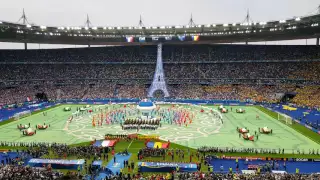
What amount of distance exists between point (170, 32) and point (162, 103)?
28.6 metres

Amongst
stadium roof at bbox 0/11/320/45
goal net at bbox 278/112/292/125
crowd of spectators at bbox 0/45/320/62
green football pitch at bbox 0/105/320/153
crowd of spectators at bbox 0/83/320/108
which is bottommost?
green football pitch at bbox 0/105/320/153

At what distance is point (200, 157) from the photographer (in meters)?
32.8

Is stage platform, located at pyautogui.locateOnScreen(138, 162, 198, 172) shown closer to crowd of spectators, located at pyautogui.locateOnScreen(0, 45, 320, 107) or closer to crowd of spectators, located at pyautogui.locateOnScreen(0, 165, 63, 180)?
crowd of spectators, located at pyautogui.locateOnScreen(0, 165, 63, 180)

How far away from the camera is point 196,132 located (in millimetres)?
45594

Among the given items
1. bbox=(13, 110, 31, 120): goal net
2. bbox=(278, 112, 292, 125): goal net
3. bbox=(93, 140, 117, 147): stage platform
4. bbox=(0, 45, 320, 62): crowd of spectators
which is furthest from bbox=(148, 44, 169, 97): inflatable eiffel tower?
bbox=(93, 140, 117, 147): stage platform

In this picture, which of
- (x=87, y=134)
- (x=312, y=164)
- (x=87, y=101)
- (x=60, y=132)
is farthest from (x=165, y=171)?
(x=87, y=101)

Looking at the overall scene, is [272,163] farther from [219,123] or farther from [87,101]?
[87,101]

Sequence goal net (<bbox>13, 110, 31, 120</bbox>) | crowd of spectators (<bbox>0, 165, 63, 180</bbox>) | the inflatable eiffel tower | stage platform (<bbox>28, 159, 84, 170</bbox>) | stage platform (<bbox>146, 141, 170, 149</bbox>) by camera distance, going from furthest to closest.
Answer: the inflatable eiffel tower → goal net (<bbox>13, 110, 31, 120</bbox>) → stage platform (<bbox>146, 141, 170, 149</bbox>) → stage platform (<bbox>28, 159, 84, 170</bbox>) → crowd of spectators (<bbox>0, 165, 63, 180</bbox>)

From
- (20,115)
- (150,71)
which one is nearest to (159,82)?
(150,71)

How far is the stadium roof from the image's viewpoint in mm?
80250

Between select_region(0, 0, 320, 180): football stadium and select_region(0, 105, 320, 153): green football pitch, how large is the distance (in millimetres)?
169

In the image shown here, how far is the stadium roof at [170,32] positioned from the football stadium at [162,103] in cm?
35

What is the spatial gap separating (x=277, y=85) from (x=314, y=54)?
19135 millimetres

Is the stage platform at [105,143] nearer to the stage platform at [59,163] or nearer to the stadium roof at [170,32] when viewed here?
the stage platform at [59,163]
